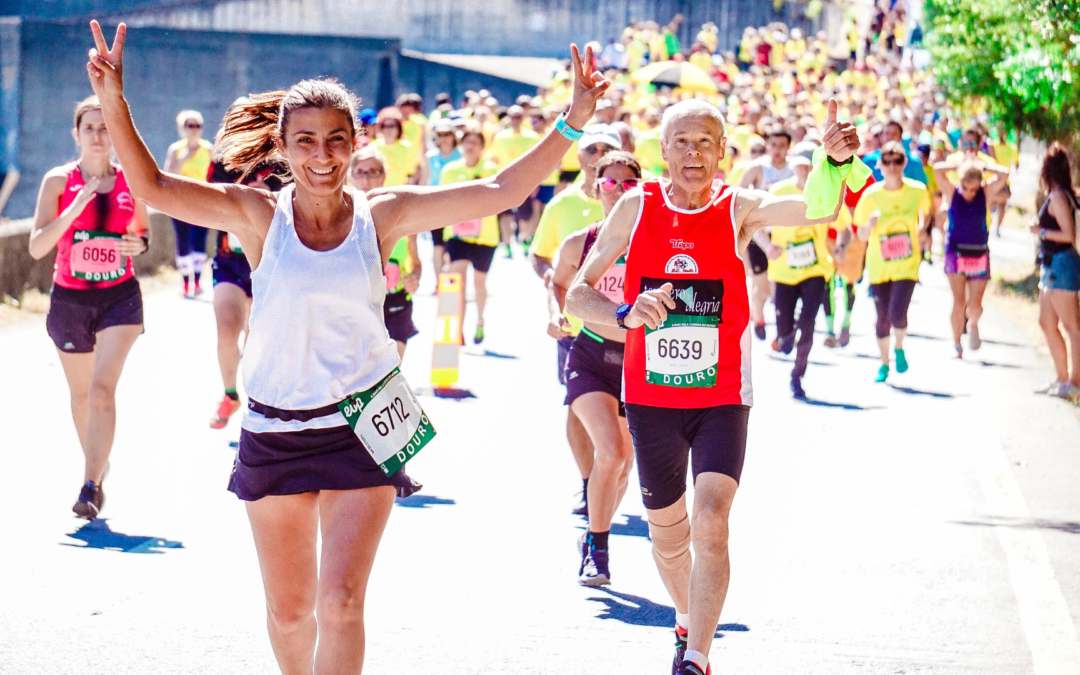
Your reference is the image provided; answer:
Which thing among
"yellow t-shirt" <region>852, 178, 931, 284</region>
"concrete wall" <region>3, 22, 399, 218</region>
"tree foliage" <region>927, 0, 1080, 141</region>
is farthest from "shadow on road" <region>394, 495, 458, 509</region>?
"concrete wall" <region>3, 22, 399, 218</region>

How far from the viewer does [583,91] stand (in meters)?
4.25

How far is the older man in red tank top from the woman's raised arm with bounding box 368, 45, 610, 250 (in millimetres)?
869

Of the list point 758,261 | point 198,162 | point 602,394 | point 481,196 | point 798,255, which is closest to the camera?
point 481,196

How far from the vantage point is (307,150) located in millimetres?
4105

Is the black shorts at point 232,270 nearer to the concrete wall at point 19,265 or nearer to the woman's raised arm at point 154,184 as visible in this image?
the woman's raised arm at point 154,184

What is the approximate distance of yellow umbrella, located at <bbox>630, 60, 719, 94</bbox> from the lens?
1054 inches

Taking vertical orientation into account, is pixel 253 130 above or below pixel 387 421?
above

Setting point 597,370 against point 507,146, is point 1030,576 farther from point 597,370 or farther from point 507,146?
point 507,146

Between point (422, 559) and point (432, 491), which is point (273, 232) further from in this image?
Answer: point (432, 491)

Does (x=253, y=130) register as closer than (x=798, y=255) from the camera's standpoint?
Yes

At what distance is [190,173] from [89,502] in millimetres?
10456

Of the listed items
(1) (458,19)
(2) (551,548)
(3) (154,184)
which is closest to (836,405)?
(2) (551,548)

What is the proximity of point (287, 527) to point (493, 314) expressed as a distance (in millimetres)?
12080

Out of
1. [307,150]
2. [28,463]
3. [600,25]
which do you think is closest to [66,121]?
[600,25]
